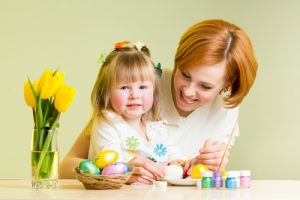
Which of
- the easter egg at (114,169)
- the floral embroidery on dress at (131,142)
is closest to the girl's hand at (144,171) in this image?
the easter egg at (114,169)

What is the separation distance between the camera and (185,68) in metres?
2.45

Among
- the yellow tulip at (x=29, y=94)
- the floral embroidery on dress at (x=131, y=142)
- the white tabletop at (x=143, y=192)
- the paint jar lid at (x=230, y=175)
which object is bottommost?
the white tabletop at (x=143, y=192)

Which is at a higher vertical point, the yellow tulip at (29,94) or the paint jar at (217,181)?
the yellow tulip at (29,94)

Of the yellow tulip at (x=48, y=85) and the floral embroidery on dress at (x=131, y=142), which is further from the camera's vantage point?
the floral embroidery on dress at (x=131, y=142)

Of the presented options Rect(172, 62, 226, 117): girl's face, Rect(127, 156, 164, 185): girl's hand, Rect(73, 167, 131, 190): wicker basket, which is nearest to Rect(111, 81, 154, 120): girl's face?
Rect(172, 62, 226, 117): girl's face

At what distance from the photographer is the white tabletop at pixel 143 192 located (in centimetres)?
168

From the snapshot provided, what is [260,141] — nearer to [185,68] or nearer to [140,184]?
[185,68]

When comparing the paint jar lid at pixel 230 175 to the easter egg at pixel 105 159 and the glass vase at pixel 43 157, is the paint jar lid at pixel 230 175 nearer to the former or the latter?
the easter egg at pixel 105 159

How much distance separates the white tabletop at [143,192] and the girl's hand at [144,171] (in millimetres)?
49

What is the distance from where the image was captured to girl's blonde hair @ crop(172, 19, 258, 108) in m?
2.44

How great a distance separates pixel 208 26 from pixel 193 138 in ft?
1.90

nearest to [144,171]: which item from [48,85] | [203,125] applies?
[48,85]

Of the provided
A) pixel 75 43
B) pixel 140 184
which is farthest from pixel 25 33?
pixel 140 184

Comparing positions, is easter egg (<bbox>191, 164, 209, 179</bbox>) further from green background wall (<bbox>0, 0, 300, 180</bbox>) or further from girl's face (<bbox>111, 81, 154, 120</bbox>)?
green background wall (<bbox>0, 0, 300, 180</bbox>)
